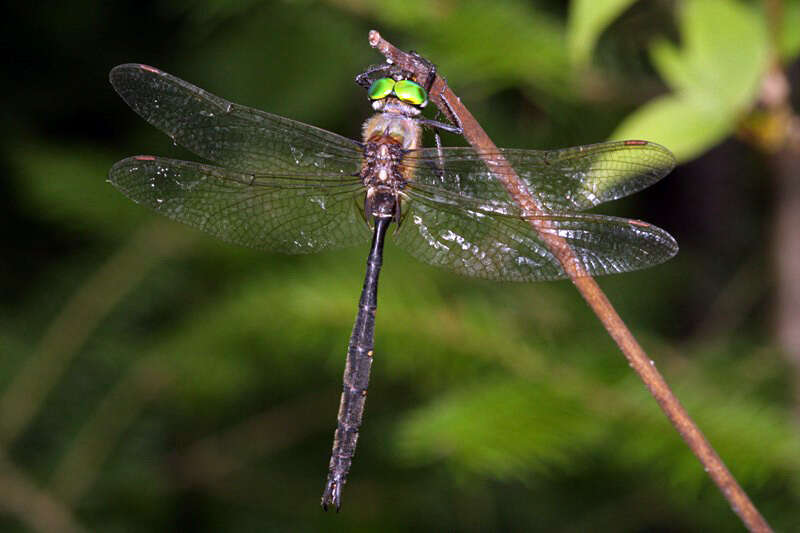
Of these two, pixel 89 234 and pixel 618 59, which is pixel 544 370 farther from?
pixel 89 234

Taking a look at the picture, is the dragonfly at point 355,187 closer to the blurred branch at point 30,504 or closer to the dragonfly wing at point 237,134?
the dragonfly wing at point 237,134

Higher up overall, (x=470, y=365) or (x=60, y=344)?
(x=60, y=344)

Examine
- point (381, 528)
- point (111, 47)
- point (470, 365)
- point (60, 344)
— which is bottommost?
point (381, 528)

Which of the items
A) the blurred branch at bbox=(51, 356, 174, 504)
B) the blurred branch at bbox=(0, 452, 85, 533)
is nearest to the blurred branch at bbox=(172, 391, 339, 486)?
the blurred branch at bbox=(51, 356, 174, 504)

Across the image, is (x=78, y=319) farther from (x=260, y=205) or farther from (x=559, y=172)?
(x=559, y=172)

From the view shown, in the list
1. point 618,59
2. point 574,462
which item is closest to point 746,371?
point 574,462

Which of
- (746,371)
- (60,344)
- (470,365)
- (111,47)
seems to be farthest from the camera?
(111,47)

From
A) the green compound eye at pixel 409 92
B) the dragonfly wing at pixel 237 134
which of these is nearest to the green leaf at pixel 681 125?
the green compound eye at pixel 409 92
